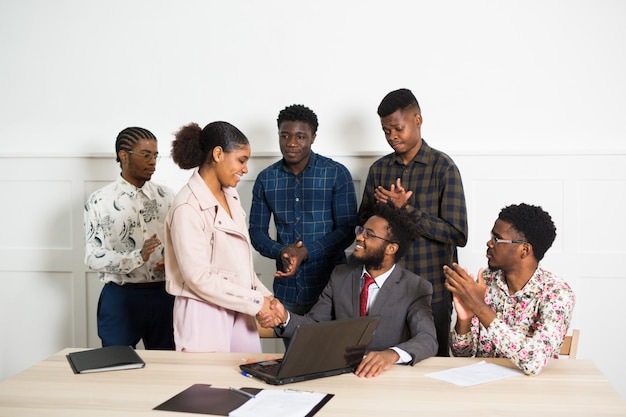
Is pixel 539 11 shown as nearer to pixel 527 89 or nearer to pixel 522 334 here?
pixel 527 89

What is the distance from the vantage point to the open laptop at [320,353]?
221 centimetres

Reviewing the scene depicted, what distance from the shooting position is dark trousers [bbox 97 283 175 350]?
3.45 meters

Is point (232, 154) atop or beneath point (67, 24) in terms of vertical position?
beneath

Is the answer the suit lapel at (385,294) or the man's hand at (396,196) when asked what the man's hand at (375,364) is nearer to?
the suit lapel at (385,294)

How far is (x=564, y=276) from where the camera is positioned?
13.5ft

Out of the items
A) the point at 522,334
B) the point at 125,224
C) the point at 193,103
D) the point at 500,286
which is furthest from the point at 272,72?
the point at 522,334

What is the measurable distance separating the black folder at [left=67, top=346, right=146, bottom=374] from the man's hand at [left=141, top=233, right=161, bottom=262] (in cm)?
71

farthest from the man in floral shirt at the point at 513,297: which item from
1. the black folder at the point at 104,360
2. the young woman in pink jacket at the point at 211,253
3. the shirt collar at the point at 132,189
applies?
the shirt collar at the point at 132,189

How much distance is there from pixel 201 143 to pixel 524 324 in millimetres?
1526

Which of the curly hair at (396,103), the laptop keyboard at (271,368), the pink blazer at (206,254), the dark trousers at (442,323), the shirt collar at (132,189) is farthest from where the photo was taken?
the shirt collar at (132,189)

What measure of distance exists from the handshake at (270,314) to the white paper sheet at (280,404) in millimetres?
530

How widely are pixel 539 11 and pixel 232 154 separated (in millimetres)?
2400

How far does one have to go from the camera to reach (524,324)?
2.65 meters

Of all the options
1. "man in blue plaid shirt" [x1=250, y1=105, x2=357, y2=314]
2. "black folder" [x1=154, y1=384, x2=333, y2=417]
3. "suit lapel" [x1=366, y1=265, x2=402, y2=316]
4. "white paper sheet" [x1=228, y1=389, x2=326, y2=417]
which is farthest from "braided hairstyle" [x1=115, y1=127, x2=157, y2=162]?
"white paper sheet" [x1=228, y1=389, x2=326, y2=417]
